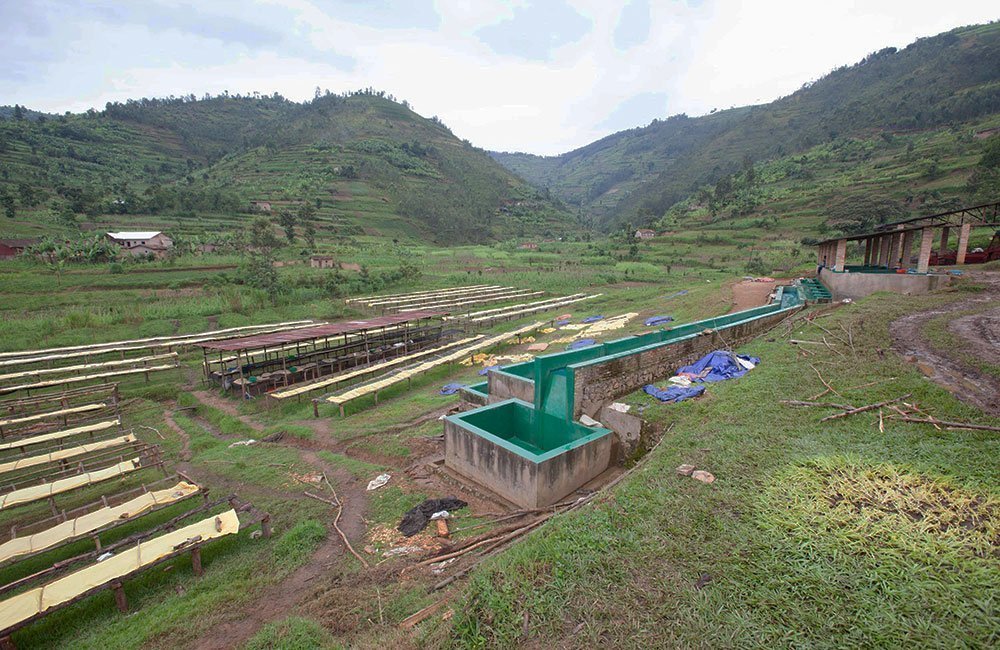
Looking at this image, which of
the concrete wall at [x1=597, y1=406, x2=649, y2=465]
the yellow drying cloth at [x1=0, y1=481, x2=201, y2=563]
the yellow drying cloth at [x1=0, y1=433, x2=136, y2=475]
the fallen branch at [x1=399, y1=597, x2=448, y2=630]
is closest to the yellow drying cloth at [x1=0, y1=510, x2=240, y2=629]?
the yellow drying cloth at [x1=0, y1=481, x2=201, y2=563]

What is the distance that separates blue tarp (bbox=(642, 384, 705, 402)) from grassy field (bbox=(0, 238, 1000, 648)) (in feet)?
1.06

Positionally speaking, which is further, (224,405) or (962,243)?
(962,243)

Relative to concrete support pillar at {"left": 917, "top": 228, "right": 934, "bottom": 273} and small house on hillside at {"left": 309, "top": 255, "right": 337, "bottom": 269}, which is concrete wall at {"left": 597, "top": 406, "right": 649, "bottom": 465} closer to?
concrete support pillar at {"left": 917, "top": 228, "right": 934, "bottom": 273}

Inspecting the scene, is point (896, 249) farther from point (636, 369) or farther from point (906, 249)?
point (636, 369)

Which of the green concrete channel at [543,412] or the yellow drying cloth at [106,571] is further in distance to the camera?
the green concrete channel at [543,412]

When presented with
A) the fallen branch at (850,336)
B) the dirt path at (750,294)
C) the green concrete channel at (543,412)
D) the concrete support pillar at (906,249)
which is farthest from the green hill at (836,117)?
the green concrete channel at (543,412)

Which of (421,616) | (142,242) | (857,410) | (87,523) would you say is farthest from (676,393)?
(142,242)

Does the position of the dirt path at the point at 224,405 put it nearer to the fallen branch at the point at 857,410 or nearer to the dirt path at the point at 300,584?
the dirt path at the point at 300,584

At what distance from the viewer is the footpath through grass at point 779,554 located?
315cm

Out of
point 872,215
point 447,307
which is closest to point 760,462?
point 447,307

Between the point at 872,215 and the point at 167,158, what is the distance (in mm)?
114706

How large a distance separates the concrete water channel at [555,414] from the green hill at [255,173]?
159 ft

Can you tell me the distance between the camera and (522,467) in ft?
23.6

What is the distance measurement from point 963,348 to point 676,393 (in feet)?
17.5
